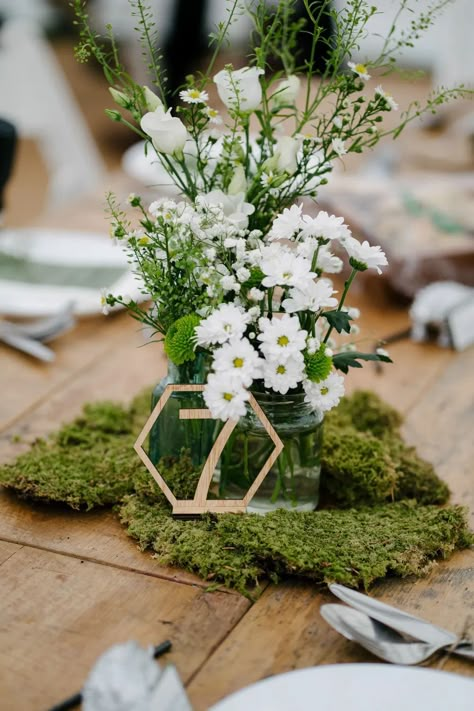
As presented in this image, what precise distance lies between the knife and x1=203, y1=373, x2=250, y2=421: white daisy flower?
0.18m

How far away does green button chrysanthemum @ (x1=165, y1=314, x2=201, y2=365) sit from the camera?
77cm

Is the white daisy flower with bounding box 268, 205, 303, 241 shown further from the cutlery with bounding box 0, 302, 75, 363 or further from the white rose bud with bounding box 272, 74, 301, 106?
the cutlery with bounding box 0, 302, 75, 363

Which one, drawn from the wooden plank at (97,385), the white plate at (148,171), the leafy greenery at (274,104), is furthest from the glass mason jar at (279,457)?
the white plate at (148,171)

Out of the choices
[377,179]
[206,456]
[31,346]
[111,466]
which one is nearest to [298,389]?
[206,456]

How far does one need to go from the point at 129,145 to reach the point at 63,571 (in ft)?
15.5

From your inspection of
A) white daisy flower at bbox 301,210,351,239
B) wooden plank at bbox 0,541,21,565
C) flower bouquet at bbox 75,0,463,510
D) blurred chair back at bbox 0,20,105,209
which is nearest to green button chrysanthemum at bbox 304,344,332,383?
flower bouquet at bbox 75,0,463,510

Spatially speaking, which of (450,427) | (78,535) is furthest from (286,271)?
(450,427)

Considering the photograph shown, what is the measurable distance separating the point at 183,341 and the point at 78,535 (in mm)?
231

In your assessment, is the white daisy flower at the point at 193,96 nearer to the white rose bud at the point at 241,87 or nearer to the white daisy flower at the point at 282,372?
the white rose bud at the point at 241,87

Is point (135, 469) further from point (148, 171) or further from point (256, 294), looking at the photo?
point (148, 171)

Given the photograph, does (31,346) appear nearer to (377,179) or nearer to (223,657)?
(223,657)

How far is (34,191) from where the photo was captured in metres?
3.66

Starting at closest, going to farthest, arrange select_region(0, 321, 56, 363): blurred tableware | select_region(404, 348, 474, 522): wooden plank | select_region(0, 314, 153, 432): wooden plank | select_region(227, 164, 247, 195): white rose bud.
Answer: select_region(227, 164, 247, 195): white rose bud → select_region(404, 348, 474, 522): wooden plank → select_region(0, 314, 153, 432): wooden plank → select_region(0, 321, 56, 363): blurred tableware

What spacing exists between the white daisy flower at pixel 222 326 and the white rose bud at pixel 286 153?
7.3 inches
